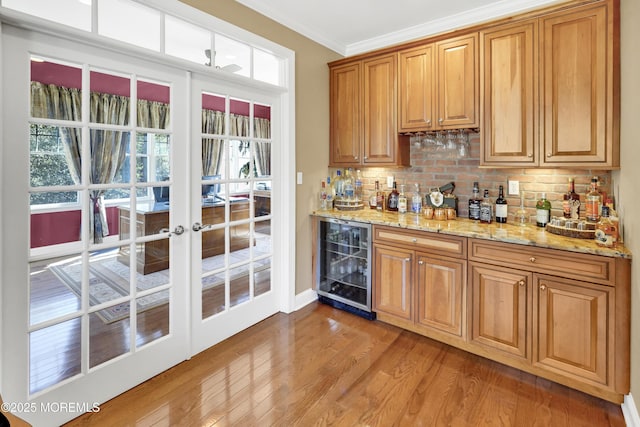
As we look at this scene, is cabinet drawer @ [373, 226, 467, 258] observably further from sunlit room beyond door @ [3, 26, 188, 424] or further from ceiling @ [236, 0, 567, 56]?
ceiling @ [236, 0, 567, 56]

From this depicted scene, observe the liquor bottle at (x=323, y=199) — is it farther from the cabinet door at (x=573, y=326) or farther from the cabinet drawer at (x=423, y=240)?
the cabinet door at (x=573, y=326)

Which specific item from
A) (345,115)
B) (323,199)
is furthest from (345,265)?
(345,115)

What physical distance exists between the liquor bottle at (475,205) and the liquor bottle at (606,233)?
2.83 feet

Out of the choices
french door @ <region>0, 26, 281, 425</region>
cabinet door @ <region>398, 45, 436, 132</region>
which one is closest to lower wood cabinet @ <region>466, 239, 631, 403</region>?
cabinet door @ <region>398, 45, 436, 132</region>

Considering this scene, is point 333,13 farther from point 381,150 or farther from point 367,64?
point 381,150

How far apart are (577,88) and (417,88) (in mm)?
1157

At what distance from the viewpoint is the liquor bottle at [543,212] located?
2549mm

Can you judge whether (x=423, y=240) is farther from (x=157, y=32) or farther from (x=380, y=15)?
(x=157, y=32)

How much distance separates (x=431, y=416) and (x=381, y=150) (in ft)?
7.29

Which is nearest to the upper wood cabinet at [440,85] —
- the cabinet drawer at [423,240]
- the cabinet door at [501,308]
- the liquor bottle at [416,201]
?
the liquor bottle at [416,201]

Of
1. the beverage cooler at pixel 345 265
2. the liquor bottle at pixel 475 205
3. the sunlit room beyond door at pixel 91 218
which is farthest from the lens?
the beverage cooler at pixel 345 265

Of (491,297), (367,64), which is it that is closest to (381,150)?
(367,64)

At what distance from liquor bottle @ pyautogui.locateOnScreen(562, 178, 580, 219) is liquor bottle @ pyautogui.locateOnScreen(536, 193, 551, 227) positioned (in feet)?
0.31

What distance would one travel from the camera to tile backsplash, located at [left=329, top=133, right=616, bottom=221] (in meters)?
2.55
